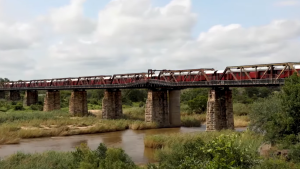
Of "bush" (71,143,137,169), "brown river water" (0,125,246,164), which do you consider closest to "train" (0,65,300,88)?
"brown river water" (0,125,246,164)

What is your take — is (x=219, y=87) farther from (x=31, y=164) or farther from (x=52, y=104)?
(x=52, y=104)

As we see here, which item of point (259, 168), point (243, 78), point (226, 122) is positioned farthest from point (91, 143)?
point (259, 168)

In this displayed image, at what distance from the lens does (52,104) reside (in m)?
57.5

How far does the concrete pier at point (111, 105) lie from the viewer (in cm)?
4731

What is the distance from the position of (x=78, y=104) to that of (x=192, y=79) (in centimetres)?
2263

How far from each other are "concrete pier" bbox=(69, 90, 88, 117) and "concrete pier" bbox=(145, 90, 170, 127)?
1394cm

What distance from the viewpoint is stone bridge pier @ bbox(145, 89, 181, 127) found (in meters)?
41.0

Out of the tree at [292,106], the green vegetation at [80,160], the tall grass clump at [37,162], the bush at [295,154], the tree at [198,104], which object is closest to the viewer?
the green vegetation at [80,160]

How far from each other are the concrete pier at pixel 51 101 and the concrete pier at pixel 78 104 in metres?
6.77

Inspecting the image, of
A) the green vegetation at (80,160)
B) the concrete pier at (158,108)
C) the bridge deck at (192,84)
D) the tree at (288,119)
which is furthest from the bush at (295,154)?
the concrete pier at (158,108)

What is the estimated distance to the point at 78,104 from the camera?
5147cm

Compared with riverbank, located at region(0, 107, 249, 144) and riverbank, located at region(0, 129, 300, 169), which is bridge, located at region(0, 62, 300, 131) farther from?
riverbank, located at region(0, 129, 300, 169)

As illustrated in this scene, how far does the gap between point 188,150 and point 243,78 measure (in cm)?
1811

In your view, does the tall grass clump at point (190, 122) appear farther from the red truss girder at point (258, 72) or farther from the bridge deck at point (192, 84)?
the red truss girder at point (258, 72)
